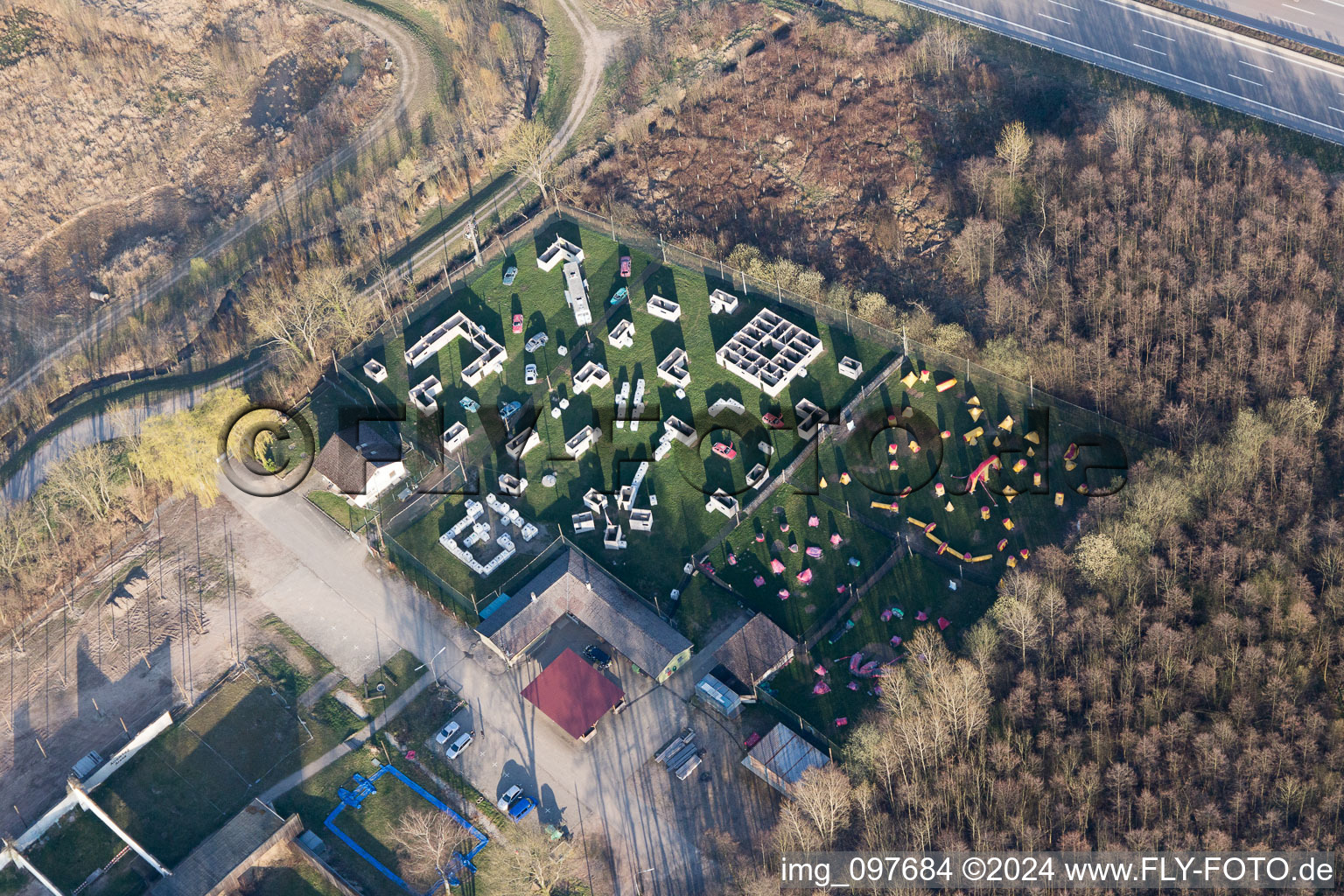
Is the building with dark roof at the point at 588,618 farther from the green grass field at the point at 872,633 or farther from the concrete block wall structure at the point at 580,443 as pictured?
the concrete block wall structure at the point at 580,443

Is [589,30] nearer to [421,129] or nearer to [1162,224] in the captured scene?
[421,129]

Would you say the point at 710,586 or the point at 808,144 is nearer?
the point at 710,586

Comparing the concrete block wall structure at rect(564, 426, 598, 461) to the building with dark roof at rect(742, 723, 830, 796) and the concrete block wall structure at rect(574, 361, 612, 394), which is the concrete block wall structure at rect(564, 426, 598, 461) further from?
the building with dark roof at rect(742, 723, 830, 796)

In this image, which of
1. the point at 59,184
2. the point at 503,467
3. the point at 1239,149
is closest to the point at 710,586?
the point at 503,467

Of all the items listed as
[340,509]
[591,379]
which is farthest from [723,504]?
[340,509]

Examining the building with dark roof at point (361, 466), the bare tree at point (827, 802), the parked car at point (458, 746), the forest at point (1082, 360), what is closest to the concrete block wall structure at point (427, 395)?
the building with dark roof at point (361, 466)

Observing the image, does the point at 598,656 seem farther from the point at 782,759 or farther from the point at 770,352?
the point at 770,352

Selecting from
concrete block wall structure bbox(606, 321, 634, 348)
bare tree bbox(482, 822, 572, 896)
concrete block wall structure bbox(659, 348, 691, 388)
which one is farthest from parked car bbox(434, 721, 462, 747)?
concrete block wall structure bbox(606, 321, 634, 348)
